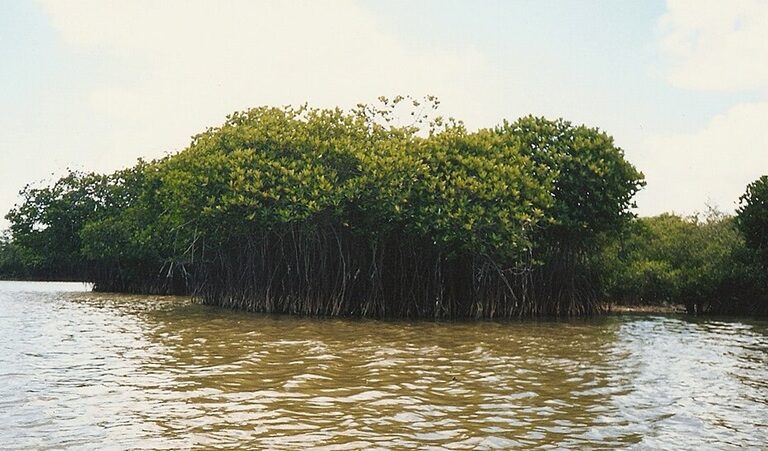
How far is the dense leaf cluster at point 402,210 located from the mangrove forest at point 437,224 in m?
0.05

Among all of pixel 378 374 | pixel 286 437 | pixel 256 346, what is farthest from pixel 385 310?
pixel 286 437

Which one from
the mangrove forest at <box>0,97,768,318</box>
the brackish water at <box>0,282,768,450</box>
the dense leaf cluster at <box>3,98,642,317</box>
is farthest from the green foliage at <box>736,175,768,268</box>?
the brackish water at <box>0,282,768,450</box>

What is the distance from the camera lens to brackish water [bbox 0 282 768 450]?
19.9 feet

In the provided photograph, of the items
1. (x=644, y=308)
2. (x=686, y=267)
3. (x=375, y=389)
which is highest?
(x=686, y=267)

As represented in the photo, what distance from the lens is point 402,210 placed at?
1881cm

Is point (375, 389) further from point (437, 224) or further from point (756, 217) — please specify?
point (756, 217)

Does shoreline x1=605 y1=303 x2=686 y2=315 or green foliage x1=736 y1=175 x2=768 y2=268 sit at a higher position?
green foliage x1=736 y1=175 x2=768 y2=268

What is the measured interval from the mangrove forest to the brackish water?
4650 millimetres

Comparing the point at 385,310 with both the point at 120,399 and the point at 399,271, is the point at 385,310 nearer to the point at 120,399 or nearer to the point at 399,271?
the point at 399,271

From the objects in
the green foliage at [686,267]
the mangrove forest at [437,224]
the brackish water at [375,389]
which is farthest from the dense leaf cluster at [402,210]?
the brackish water at [375,389]

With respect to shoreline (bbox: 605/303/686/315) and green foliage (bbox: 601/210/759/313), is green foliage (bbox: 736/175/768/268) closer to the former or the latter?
green foliage (bbox: 601/210/759/313)

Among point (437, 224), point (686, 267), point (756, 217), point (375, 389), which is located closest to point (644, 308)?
point (686, 267)

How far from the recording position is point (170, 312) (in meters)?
21.8

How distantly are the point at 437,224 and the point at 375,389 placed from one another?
34.3 ft
